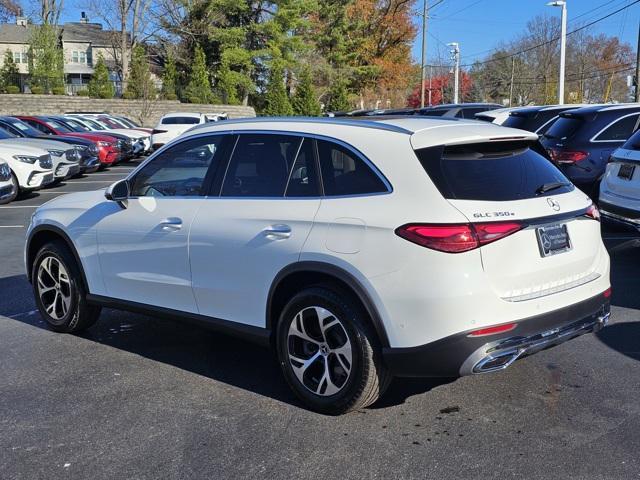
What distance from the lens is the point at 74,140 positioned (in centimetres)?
2073

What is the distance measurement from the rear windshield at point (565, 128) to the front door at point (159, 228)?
6811 mm

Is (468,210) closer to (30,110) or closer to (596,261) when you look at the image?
(596,261)

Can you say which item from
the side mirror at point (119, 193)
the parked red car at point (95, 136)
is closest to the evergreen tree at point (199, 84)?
the parked red car at point (95, 136)

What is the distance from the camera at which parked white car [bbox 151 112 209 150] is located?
2681 cm

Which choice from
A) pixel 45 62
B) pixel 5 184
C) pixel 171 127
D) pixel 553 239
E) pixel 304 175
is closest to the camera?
pixel 553 239

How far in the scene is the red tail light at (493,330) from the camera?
3.75 meters

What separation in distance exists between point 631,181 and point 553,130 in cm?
331

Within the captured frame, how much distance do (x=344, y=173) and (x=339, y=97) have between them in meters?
49.3

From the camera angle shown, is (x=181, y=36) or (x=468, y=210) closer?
(x=468, y=210)

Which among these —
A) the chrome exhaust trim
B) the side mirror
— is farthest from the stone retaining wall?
the chrome exhaust trim

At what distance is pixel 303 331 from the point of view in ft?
14.2

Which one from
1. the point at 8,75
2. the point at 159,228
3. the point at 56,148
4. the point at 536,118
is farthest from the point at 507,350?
the point at 8,75

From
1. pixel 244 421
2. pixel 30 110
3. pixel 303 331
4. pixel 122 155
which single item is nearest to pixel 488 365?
pixel 303 331

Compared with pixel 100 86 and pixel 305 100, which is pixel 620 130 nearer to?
pixel 305 100
